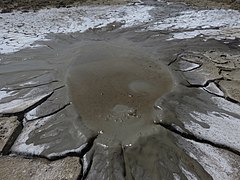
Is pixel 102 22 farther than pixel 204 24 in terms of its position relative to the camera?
Yes

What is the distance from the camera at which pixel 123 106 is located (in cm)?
297

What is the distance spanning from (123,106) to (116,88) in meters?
0.39

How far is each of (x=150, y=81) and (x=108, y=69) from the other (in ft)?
2.09

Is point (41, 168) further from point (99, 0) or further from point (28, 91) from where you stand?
point (99, 0)

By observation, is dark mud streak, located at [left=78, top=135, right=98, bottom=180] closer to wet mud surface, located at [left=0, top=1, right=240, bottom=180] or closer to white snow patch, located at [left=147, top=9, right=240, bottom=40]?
wet mud surface, located at [left=0, top=1, right=240, bottom=180]

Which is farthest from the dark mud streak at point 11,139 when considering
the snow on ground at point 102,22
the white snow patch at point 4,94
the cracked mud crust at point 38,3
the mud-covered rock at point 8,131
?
the cracked mud crust at point 38,3

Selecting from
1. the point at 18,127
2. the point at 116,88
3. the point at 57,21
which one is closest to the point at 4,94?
the point at 18,127

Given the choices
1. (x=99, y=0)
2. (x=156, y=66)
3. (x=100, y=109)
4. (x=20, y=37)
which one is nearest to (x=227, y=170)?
(x=100, y=109)

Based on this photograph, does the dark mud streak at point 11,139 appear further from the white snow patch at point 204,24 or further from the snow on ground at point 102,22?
the white snow patch at point 204,24

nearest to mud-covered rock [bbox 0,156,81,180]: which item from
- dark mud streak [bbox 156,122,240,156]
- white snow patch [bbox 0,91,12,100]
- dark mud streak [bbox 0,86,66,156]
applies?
dark mud streak [bbox 0,86,66,156]

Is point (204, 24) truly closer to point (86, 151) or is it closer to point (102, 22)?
point (102, 22)

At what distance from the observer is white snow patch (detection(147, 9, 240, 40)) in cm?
484

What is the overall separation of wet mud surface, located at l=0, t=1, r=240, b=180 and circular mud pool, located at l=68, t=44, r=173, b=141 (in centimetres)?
1

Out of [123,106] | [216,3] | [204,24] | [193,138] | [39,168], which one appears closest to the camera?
[39,168]
